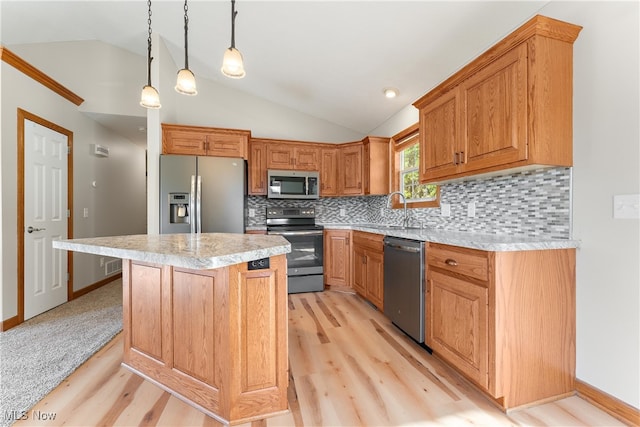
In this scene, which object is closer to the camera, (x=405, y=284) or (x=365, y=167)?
(x=405, y=284)

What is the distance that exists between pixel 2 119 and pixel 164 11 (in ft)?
5.81

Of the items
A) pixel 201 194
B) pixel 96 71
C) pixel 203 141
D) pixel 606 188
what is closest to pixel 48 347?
pixel 201 194

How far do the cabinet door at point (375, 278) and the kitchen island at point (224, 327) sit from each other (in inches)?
59.6

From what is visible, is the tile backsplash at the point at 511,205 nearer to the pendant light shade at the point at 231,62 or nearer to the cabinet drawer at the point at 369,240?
the cabinet drawer at the point at 369,240

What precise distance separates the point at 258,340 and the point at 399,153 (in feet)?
9.81

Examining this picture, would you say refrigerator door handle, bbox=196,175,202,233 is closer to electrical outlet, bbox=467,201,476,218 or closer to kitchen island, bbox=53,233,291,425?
kitchen island, bbox=53,233,291,425

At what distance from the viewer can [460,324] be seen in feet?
5.45

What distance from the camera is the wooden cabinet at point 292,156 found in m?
3.79

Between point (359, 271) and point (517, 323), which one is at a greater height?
point (517, 323)

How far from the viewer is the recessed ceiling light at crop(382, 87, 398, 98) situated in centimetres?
303

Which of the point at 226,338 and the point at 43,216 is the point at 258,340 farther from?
the point at 43,216

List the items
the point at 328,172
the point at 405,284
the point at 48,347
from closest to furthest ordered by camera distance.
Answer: the point at 48,347, the point at 405,284, the point at 328,172

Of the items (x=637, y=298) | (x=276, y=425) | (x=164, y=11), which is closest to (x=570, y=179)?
(x=637, y=298)

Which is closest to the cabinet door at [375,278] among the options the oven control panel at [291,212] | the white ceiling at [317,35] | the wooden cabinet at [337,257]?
the wooden cabinet at [337,257]
